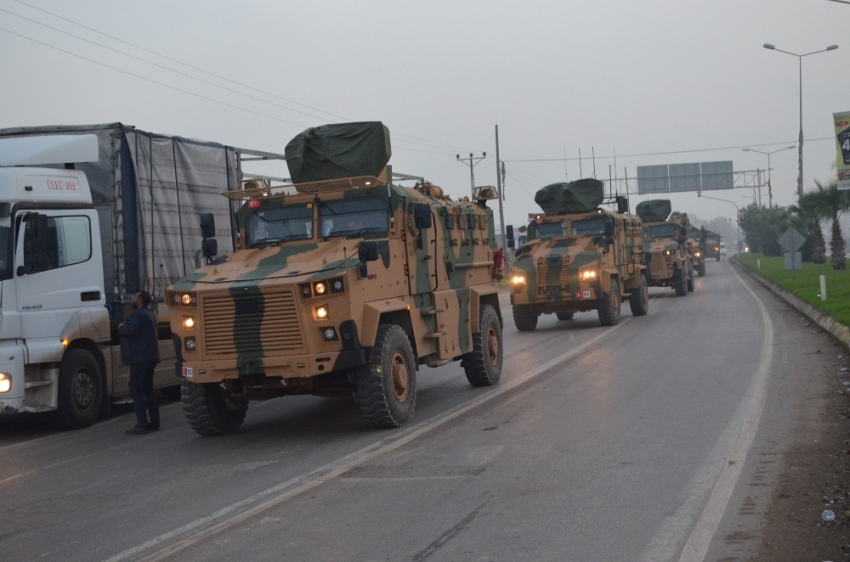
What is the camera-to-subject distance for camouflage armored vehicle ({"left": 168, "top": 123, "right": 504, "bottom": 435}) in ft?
31.4

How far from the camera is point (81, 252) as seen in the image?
39.5 ft

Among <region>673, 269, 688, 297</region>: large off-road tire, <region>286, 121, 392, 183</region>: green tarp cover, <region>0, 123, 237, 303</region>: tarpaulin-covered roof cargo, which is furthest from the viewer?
<region>673, 269, 688, 297</region>: large off-road tire

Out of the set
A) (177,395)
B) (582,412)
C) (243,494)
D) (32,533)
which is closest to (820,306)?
(582,412)

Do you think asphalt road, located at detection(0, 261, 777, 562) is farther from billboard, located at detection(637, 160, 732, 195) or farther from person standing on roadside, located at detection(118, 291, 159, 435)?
billboard, located at detection(637, 160, 732, 195)

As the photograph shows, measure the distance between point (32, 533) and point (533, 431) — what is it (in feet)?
15.8

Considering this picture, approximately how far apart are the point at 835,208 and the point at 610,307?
20.4 metres

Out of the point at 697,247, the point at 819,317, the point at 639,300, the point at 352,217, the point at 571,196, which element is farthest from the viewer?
the point at 697,247

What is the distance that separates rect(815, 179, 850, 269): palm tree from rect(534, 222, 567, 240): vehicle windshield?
18773 mm

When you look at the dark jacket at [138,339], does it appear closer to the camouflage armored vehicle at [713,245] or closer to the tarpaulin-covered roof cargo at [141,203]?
the tarpaulin-covered roof cargo at [141,203]

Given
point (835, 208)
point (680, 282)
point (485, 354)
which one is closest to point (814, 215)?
point (835, 208)

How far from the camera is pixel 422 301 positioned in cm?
1152

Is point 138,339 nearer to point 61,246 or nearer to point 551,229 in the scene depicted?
point 61,246

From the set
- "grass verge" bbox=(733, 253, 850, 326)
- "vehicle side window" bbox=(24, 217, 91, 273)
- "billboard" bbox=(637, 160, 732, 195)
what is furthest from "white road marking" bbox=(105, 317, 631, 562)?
"billboard" bbox=(637, 160, 732, 195)

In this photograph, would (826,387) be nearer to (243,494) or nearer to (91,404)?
(243,494)
